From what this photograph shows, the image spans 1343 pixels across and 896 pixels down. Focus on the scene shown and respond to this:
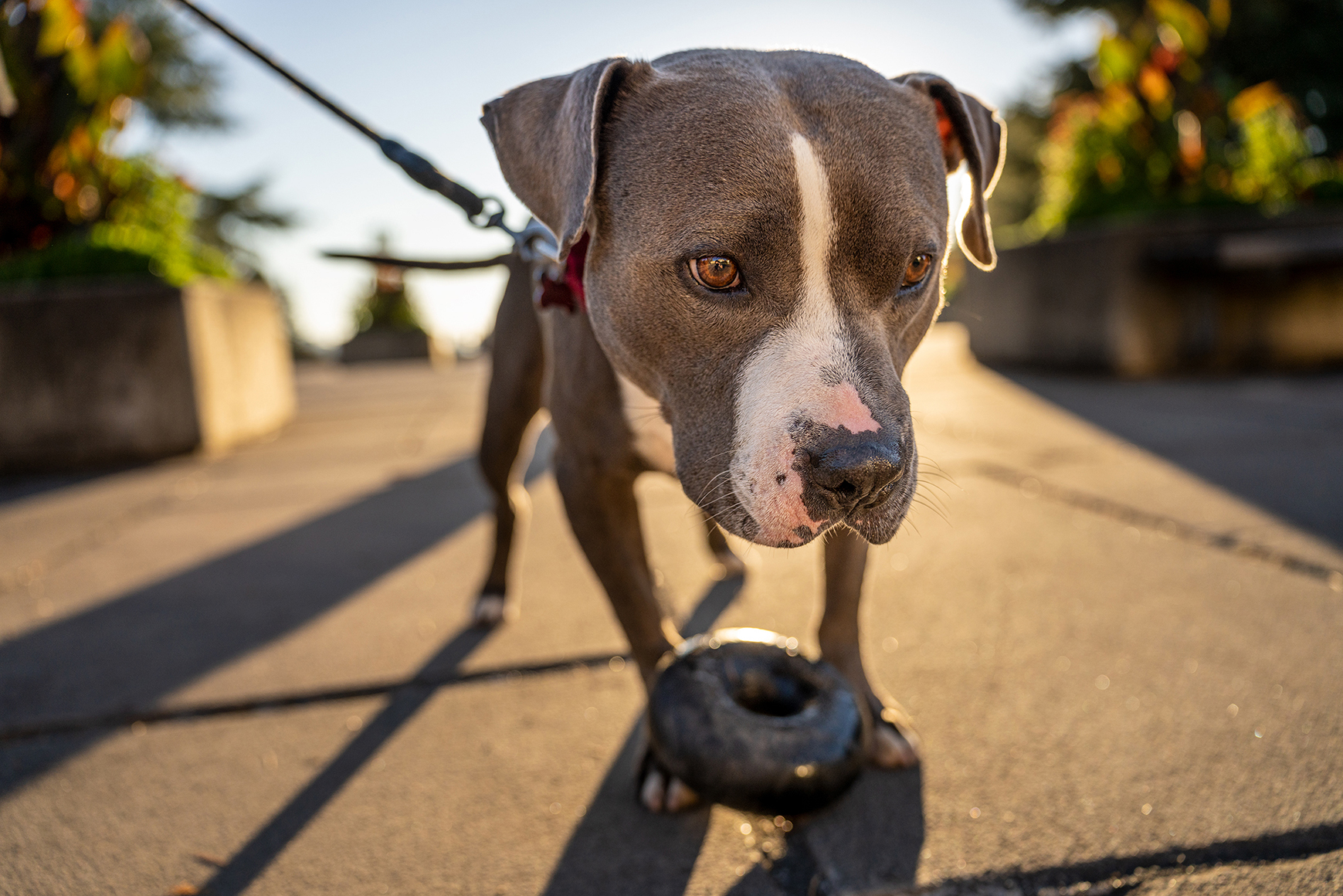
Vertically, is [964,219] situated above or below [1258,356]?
above

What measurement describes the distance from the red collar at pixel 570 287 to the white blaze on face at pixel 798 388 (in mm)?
518

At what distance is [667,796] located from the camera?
5.92 ft

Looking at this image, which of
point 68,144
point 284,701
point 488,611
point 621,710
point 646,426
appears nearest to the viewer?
point 646,426

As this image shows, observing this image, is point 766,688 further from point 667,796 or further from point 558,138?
point 558,138

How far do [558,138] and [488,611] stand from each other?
5.40ft

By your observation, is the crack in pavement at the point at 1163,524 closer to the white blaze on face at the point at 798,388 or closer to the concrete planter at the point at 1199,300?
the white blaze on face at the point at 798,388

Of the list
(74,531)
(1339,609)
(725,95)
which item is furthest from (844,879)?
(74,531)

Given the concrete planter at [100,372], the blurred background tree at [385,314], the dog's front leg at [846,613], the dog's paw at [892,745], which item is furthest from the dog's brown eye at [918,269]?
the blurred background tree at [385,314]

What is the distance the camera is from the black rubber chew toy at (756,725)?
5.38 ft

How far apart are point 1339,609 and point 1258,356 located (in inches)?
253

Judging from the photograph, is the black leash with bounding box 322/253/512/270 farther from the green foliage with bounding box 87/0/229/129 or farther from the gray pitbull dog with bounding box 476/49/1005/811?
the green foliage with bounding box 87/0/229/129

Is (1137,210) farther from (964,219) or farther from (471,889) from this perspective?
(471,889)

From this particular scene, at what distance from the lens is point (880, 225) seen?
169 cm

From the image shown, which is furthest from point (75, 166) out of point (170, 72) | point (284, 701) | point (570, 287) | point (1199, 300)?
point (170, 72)
